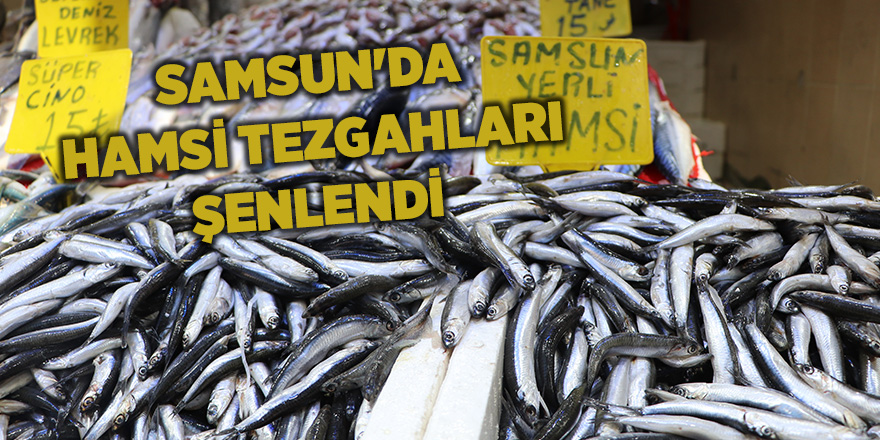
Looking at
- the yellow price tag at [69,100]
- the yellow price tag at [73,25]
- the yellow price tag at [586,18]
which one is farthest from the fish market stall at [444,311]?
the yellow price tag at [73,25]

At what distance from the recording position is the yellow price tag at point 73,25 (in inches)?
96.5

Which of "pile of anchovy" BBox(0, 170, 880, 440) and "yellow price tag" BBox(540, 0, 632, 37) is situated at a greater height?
"yellow price tag" BBox(540, 0, 632, 37)

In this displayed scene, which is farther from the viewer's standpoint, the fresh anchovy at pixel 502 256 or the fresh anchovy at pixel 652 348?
the fresh anchovy at pixel 502 256

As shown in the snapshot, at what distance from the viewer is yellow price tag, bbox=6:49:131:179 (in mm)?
2025

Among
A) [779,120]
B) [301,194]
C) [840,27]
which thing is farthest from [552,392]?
[779,120]

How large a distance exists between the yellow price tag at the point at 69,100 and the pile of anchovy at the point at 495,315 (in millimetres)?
543

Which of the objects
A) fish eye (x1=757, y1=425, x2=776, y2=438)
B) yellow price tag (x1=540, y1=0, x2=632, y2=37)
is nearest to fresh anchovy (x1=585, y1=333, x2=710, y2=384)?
fish eye (x1=757, y1=425, x2=776, y2=438)

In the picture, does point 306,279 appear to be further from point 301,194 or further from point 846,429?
point 846,429

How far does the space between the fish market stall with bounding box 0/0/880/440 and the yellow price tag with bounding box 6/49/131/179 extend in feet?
1.06

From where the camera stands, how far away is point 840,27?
383 cm

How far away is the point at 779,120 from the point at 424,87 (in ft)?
12.5

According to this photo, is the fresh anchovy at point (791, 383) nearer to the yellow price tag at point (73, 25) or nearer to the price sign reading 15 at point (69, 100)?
the price sign reading 15 at point (69, 100)

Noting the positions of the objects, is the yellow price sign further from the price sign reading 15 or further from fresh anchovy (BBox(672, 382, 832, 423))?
the price sign reading 15

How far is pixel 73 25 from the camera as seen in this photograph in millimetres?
2473
